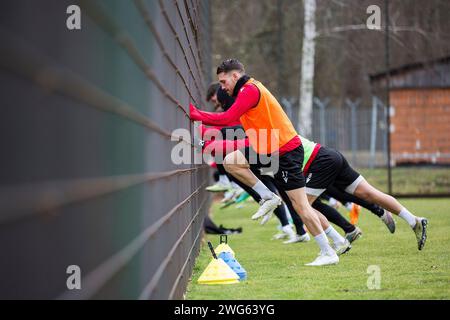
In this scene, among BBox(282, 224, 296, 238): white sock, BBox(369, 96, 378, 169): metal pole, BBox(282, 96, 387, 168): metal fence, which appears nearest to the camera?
BBox(282, 224, 296, 238): white sock

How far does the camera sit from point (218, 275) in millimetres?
6512

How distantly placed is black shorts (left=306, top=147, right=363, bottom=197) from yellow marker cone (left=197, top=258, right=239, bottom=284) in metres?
2.22

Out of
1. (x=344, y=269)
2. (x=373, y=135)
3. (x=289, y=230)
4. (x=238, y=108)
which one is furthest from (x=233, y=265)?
(x=373, y=135)

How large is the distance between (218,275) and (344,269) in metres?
1.43

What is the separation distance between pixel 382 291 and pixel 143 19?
2.95m

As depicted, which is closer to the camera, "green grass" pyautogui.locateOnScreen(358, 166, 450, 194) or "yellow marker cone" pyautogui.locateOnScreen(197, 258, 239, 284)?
"yellow marker cone" pyautogui.locateOnScreen(197, 258, 239, 284)

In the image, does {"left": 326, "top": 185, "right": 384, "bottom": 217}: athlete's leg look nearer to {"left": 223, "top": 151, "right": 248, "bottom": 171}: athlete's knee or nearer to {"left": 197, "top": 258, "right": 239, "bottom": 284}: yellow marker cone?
{"left": 223, "top": 151, "right": 248, "bottom": 171}: athlete's knee

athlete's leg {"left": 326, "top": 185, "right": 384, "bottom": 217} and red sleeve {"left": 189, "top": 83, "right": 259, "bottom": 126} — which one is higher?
red sleeve {"left": 189, "top": 83, "right": 259, "bottom": 126}

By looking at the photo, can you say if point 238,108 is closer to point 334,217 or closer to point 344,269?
point 344,269

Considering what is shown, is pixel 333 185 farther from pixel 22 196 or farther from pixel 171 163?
pixel 22 196

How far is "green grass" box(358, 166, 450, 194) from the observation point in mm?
22531

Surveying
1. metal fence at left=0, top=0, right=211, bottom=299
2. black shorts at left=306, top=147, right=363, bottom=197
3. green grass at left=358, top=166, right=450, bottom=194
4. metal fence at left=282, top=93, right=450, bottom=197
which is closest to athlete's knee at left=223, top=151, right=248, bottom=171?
black shorts at left=306, top=147, right=363, bottom=197

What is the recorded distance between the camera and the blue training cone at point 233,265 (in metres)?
6.81

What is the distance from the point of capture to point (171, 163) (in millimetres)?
5324
